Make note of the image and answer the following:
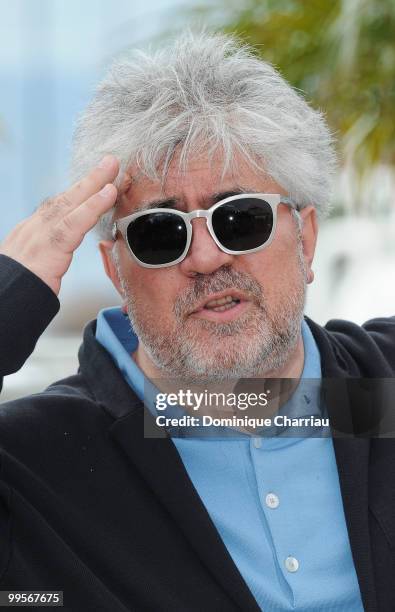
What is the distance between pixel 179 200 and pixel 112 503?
0.66 metres

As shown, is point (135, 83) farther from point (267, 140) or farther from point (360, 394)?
point (360, 394)

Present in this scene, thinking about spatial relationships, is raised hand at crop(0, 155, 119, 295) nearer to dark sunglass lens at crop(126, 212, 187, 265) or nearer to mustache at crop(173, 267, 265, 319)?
dark sunglass lens at crop(126, 212, 187, 265)

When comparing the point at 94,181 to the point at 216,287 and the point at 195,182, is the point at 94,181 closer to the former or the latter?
the point at 195,182

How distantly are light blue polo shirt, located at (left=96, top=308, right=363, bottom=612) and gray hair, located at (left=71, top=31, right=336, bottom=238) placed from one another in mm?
529

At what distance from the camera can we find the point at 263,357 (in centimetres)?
Result: 203

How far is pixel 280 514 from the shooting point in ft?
6.46

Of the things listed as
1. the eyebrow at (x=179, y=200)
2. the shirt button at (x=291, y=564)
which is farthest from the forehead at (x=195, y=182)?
the shirt button at (x=291, y=564)

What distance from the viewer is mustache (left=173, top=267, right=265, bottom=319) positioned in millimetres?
1963

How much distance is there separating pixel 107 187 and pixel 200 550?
30.0 inches

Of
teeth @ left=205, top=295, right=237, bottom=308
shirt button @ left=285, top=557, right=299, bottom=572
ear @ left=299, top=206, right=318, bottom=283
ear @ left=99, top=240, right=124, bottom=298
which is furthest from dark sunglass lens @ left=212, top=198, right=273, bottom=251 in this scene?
shirt button @ left=285, top=557, right=299, bottom=572

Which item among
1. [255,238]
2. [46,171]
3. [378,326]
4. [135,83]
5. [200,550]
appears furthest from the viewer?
[46,171]

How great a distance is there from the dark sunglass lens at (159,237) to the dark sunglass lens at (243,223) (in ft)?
0.26

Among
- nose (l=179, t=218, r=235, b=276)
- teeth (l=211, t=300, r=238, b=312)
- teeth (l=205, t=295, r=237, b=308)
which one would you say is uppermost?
nose (l=179, t=218, r=235, b=276)

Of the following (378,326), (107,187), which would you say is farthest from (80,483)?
(378,326)
